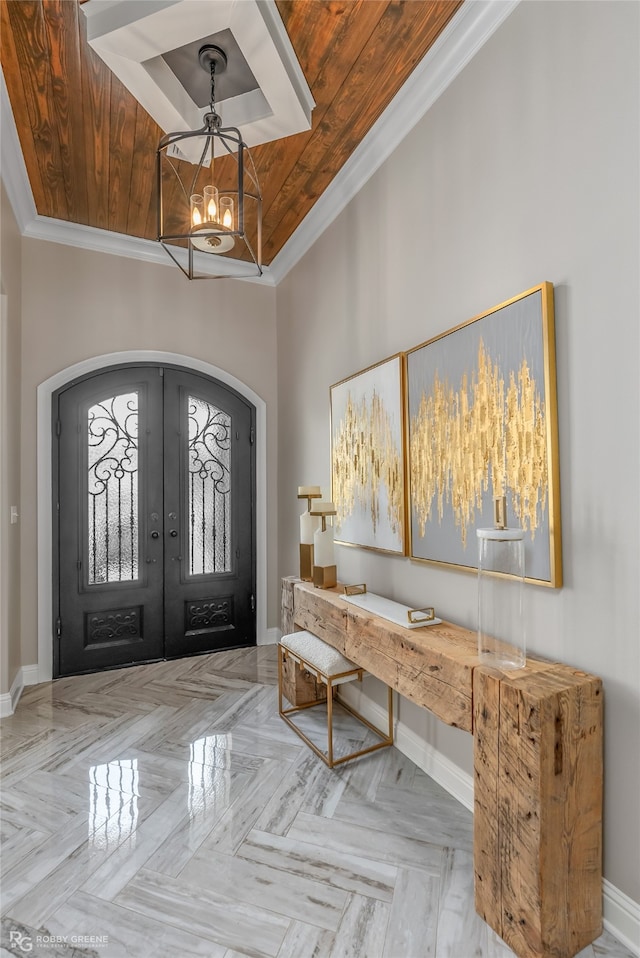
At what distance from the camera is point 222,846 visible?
182cm

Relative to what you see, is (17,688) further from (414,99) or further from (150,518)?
(414,99)

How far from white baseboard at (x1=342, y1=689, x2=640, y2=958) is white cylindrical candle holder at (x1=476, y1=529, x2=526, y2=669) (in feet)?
2.17

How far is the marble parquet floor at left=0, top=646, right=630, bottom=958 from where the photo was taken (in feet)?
4.75

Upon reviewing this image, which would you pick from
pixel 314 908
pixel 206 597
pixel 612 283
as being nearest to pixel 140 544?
pixel 206 597

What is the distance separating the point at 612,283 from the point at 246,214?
2.53m

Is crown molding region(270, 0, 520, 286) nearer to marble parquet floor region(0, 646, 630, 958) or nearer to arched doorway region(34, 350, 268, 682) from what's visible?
Answer: arched doorway region(34, 350, 268, 682)

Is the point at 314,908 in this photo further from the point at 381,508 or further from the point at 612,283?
the point at 612,283

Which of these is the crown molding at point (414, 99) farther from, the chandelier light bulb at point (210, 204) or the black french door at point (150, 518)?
the black french door at point (150, 518)

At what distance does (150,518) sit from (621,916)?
128 inches

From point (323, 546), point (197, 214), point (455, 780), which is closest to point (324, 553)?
point (323, 546)

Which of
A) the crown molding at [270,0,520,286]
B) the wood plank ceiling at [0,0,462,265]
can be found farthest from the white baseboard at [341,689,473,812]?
the wood plank ceiling at [0,0,462,265]

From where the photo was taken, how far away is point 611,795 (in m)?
1.43

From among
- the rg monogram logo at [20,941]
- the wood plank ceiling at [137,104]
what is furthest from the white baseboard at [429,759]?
the wood plank ceiling at [137,104]

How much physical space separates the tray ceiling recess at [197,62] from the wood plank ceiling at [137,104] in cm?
14
